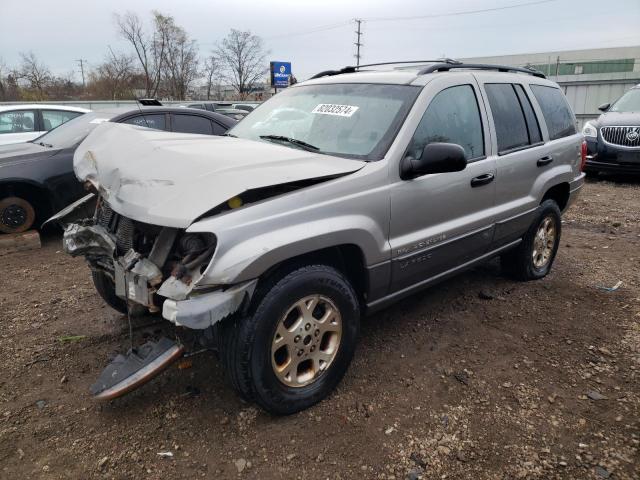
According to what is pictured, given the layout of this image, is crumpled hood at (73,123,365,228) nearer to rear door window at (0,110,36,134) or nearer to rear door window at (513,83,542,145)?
rear door window at (513,83,542,145)

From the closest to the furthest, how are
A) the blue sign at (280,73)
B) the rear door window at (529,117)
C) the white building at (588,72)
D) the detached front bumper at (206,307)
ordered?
the detached front bumper at (206,307), the rear door window at (529,117), the white building at (588,72), the blue sign at (280,73)

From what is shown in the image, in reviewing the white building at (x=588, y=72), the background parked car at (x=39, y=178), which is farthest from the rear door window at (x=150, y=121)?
the white building at (x=588, y=72)

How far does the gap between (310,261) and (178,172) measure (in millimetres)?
849

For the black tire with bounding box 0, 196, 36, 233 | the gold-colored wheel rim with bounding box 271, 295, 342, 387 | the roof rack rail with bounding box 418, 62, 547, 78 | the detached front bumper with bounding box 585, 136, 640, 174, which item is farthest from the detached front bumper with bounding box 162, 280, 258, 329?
the detached front bumper with bounding box 585, 136, 640, 174

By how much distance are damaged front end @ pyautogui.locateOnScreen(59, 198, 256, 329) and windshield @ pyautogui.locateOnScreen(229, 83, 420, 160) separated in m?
1.10

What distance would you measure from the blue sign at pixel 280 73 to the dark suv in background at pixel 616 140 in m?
15.4

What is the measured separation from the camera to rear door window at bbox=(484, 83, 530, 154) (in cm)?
371

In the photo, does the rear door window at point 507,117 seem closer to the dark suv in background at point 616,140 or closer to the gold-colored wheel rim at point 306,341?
the gold-colored wheel rim at point 306,341

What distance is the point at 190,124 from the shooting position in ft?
21.2

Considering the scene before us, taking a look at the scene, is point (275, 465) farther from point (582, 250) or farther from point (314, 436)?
point (582, 250)

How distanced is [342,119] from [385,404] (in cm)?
183

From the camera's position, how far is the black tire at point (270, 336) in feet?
7.68

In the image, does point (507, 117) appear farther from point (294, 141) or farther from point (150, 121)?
point (150, 121)

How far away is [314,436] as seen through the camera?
2521 millimetres
